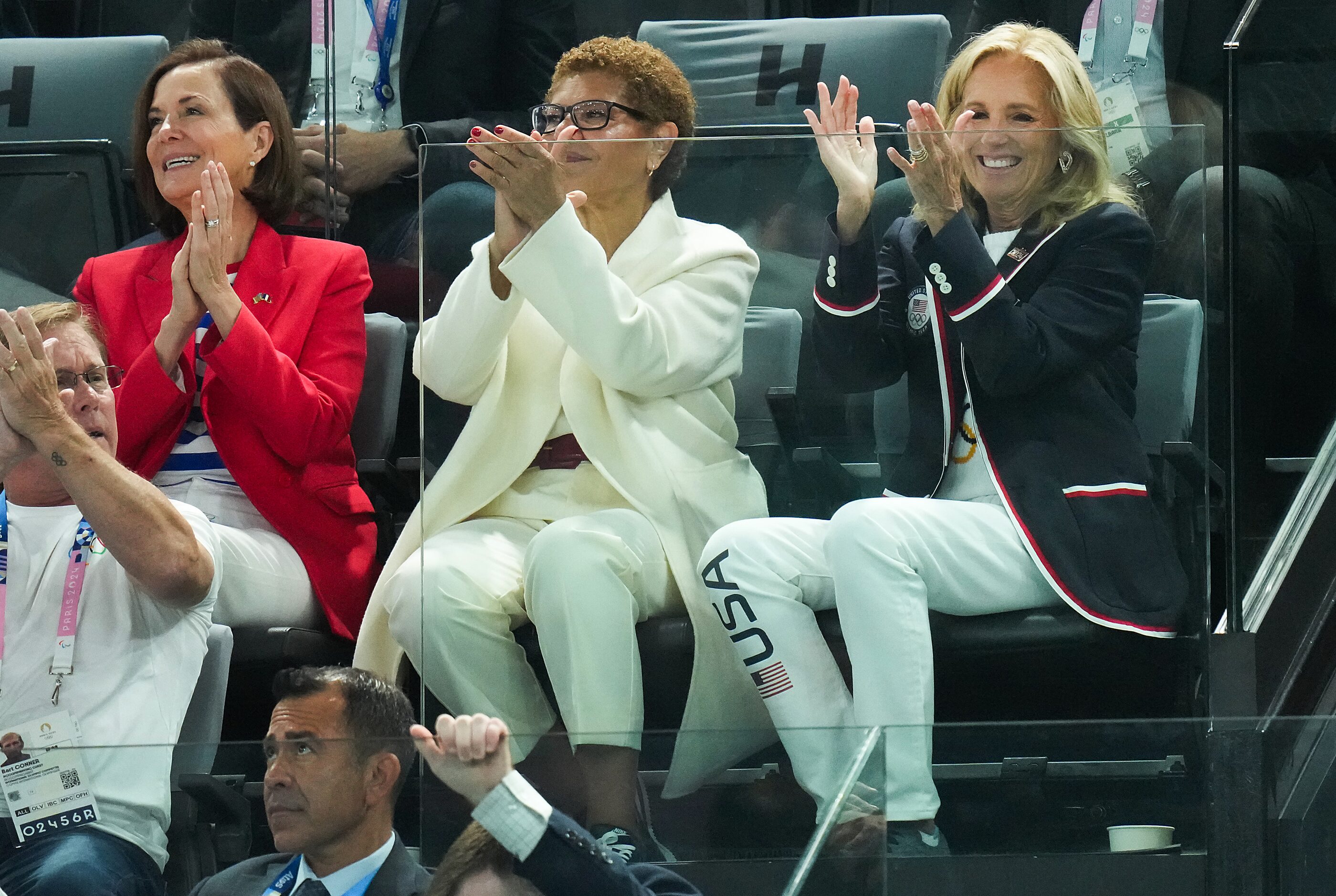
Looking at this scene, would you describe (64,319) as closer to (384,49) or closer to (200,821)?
(200,821)

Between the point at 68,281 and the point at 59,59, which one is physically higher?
the point at 59,59

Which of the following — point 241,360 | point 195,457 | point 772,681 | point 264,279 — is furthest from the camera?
point 264,279

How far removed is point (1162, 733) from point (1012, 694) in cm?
37

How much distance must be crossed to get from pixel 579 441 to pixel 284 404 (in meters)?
0.49

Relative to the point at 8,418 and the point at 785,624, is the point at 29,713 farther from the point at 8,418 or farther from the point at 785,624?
the point at 785,624

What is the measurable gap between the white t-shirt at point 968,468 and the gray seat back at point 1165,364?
0.60 feet

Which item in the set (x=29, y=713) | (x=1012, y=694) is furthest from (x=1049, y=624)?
(x=29, y=713)

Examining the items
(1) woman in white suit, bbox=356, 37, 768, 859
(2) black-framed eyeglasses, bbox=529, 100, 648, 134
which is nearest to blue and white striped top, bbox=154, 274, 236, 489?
(1) woman in white suit, bbox=356, 37, 768, 859

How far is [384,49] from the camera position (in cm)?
321

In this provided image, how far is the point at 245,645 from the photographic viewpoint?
7.64 ft

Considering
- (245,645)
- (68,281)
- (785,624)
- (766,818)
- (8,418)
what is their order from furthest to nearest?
(68,281) < (245,645) < (8,418) < (785,624) < (766,818)

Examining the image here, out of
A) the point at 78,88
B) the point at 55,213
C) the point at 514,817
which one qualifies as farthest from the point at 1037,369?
the point at 78,88

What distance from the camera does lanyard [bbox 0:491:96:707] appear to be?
211 centimetres

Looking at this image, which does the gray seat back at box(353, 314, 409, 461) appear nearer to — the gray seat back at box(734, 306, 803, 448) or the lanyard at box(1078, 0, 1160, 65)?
the gray seat back at box(734, 306, 803, 448)
